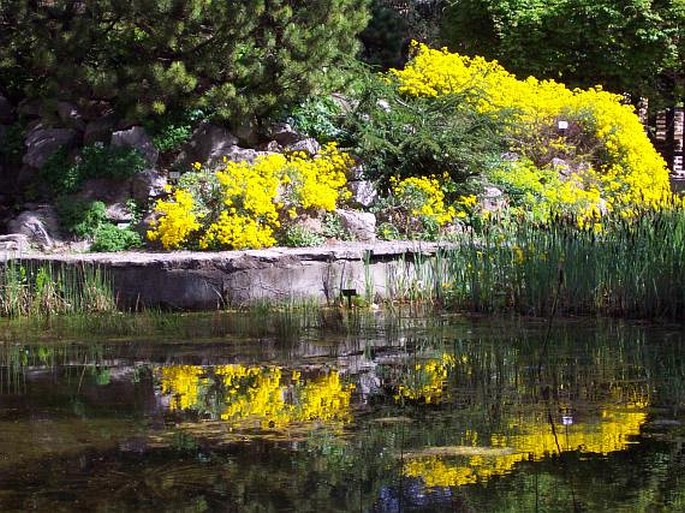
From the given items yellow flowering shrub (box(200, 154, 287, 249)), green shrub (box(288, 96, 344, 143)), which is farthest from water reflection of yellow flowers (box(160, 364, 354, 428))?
green shrub (box(288, 96, 344, 143))

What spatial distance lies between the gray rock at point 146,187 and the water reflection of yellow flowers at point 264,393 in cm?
544

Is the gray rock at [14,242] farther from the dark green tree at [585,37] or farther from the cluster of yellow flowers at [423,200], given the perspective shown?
the dark green tree at [585,37]

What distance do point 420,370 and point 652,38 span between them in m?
14.8

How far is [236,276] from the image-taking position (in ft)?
36.3

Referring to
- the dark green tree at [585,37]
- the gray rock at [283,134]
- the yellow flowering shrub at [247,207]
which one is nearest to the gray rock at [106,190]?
the yellow flowering shrub at [247,207]

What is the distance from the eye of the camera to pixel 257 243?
11.6 m

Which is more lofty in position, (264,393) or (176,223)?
(176,223)

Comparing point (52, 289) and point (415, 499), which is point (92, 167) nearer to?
point (52, 289)

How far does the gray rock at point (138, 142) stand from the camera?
1294 cm

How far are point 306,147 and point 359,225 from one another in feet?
4.45

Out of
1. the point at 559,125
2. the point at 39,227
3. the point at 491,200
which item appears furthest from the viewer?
the point at 559,125

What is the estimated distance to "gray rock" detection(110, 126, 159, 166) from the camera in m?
12.9

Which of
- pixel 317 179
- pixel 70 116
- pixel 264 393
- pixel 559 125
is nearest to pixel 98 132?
pixel 70 116

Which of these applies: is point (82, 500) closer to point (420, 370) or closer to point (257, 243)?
point (420, 370)
